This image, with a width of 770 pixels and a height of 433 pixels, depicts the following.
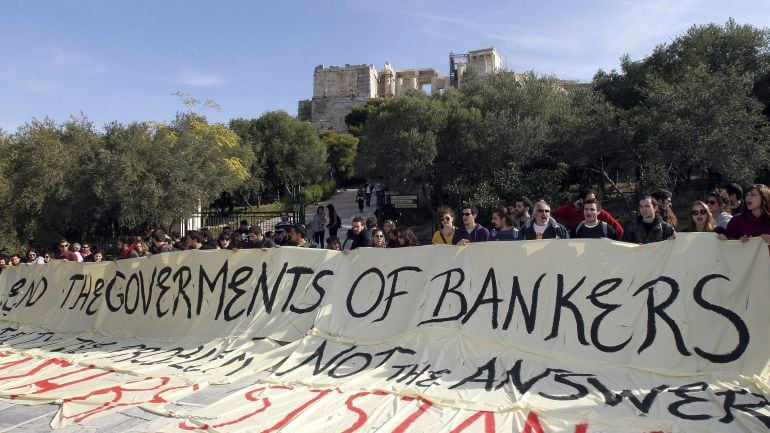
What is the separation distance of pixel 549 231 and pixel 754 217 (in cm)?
206

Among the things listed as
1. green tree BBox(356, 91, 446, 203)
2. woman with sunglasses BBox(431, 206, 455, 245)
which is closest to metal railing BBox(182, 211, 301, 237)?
green tree BBox(356, 91, 446, 203)

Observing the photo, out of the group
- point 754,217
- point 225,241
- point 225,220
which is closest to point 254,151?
point 225,220

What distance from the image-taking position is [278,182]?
3912 cm

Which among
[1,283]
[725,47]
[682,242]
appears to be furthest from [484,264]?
[725,47]

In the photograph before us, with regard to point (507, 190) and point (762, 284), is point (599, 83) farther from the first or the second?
point (762, 284)

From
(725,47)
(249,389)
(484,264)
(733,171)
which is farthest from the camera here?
(725,47)

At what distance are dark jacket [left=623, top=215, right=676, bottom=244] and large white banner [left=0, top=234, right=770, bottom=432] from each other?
2.04 ft

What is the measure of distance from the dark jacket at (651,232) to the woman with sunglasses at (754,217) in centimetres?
69

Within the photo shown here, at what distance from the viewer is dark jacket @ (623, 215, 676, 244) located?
18.3 feet

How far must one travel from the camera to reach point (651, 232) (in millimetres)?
5637

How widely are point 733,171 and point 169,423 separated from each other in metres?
18.5

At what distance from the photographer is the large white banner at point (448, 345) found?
405 cm

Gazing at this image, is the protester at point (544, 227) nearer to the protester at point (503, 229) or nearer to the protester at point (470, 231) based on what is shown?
the protester at point (503, 229)

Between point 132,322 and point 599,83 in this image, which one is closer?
point 132,322
